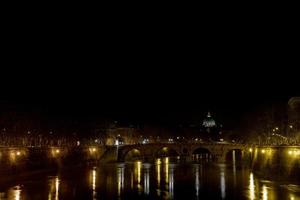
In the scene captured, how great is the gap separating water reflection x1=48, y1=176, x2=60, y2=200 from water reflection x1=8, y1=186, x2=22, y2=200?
10.7 feet

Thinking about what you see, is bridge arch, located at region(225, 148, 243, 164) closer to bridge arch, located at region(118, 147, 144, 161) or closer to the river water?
bridge arch, located at region(118, 147, 144, 161)

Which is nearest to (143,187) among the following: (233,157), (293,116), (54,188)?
(54,188)

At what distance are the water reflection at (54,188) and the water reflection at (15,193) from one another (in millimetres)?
3250

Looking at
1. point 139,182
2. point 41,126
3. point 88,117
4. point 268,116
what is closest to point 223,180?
point 139,182

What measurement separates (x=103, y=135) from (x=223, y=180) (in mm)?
78625

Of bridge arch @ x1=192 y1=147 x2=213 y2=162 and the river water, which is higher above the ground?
bridge arch @ x1=192 y1=147 x2=213 y2=162

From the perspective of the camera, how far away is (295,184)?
53.9 m

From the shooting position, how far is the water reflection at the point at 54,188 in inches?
1889

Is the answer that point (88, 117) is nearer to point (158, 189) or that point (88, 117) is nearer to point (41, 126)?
point (41, 126)

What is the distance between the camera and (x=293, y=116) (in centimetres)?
7606

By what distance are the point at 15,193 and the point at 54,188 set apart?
6.39 m

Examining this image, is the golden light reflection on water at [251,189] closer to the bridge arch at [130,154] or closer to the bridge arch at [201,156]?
the bridge arch at [130,154]

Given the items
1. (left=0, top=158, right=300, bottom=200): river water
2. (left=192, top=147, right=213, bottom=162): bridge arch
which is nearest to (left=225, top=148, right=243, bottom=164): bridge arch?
(left=192, top=147, right=213, bottom=162): bridge arch

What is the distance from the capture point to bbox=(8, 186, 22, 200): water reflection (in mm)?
46031
